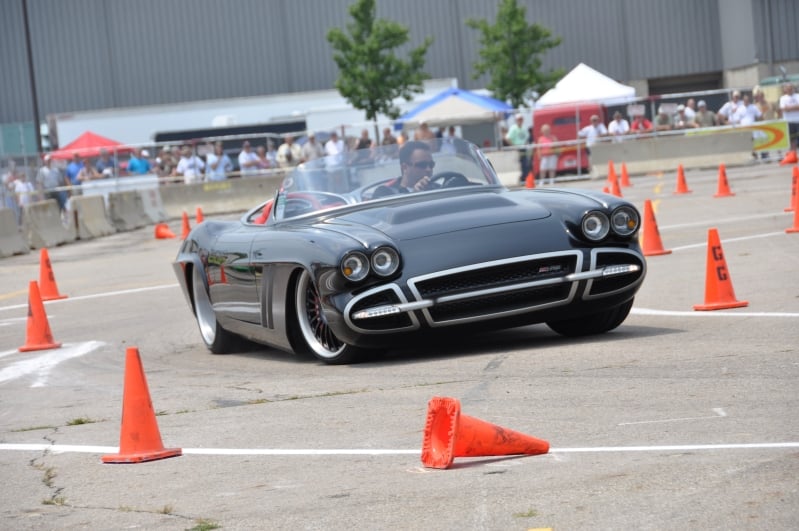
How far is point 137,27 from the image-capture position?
62.2 metres

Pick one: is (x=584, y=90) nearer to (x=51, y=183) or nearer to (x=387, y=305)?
(x=51, y=183)

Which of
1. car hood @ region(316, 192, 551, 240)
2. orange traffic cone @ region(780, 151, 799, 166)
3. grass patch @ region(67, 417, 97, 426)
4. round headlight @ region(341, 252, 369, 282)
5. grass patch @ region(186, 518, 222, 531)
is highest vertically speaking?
car hood @ region(316, 192, 551, 240)

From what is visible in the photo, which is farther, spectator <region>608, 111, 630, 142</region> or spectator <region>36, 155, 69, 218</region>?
spectator <region>608, 111, 630, 142</region>

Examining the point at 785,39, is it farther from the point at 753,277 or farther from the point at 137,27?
the point at 753,277

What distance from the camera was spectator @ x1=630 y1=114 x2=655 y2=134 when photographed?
34000 millimetres

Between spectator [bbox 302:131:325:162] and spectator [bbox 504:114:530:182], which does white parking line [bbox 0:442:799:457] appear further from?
spectator [bbox 504:114:530:182]

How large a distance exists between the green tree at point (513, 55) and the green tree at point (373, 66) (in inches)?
116

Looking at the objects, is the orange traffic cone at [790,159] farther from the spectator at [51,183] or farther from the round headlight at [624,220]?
the round headlight at [624,220]

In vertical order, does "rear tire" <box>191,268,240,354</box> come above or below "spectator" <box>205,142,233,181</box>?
below

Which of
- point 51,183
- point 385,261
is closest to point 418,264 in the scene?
point 385,261

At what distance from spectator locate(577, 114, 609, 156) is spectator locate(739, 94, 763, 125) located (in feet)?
11.3

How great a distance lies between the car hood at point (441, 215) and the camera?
789cm

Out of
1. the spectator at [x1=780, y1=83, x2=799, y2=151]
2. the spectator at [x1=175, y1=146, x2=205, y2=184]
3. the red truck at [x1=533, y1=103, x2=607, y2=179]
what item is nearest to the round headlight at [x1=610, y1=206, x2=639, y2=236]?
the spectator at [x1=780, y1=83, x2=799, y2=151]

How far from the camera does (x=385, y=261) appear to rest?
25.1 feet
